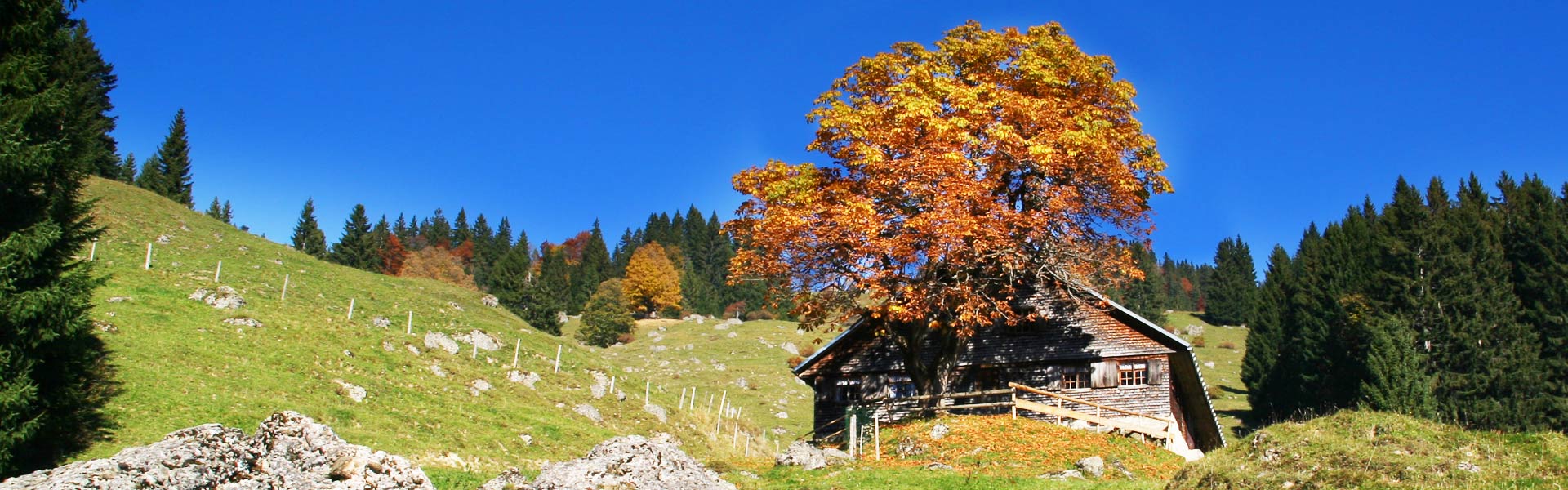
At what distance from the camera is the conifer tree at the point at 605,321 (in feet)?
315

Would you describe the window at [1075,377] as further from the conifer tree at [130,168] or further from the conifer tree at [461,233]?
the conifer tree at [461,233]

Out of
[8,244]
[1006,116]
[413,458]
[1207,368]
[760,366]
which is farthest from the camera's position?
[1207,368]

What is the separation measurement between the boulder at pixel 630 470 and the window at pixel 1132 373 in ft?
76.8

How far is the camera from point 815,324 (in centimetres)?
Answer: 2923

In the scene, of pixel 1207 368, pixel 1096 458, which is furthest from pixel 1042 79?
pixel 1207 368

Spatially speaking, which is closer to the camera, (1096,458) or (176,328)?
(1096,458)

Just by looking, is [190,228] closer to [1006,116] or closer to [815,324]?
[815,324]

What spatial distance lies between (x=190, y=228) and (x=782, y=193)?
128ft

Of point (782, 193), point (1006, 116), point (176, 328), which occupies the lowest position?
point (176, 328)

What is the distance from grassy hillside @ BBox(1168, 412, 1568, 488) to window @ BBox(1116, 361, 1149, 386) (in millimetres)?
17235

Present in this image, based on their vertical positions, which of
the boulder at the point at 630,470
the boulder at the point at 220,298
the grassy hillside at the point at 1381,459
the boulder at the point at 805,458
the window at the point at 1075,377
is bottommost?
the boulder at the point at 805,458

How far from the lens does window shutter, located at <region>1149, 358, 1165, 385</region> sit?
107 ft

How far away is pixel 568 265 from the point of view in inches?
6225

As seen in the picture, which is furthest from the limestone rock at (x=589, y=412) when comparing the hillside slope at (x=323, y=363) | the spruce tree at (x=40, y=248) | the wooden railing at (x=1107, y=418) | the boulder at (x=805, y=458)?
the spruce tree at (x=40, y=248)
